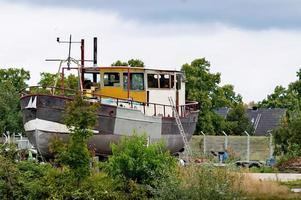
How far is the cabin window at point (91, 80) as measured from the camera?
41.9 m

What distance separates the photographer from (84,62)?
4247 cm

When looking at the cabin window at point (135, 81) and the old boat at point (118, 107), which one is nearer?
the old boat at point (118, 107)

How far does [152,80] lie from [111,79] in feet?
6.37

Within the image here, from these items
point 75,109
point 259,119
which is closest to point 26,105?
point 75,109

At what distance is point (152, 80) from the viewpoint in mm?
41719

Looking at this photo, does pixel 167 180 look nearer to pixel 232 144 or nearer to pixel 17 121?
pixel 232 144

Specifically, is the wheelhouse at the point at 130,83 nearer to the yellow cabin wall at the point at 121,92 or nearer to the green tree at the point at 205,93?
the yellow cabin wall at the point at 121,92

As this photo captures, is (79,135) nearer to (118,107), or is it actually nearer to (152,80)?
(118,107)

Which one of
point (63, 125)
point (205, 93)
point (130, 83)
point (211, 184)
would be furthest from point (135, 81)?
point (205, 93)

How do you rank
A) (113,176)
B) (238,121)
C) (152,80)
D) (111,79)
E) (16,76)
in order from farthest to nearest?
(16,76)
(238,121)
(152,80)
(111,79)
(113,176)

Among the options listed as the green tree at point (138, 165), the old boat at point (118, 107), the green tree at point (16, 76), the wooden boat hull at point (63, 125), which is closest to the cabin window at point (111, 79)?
the old boat at point (118, 107)

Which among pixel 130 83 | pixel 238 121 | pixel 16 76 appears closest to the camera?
pixel 130 83

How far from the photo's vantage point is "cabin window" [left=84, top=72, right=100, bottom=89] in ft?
137

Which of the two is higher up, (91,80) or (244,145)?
(91,80)
